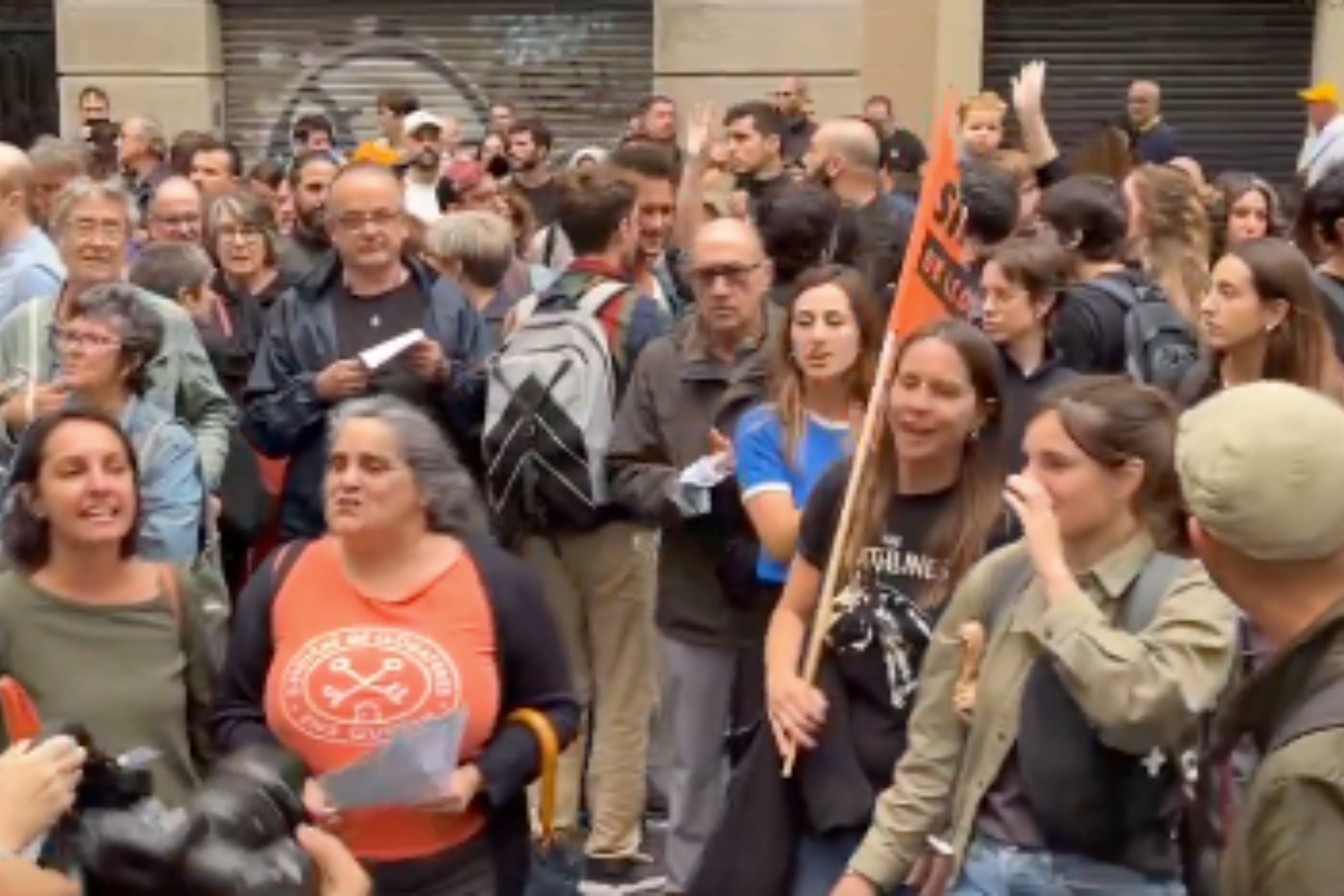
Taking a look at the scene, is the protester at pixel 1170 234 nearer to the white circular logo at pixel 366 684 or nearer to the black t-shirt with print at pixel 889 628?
the black t-shirt with print at pixel 889 628

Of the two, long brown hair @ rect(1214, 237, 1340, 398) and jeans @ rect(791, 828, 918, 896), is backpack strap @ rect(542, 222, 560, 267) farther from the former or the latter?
jeans @ rect(791, 828, 918, 896)

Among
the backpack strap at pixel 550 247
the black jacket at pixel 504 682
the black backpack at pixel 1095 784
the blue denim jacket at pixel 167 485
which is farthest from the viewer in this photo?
the backpack strap at pixel 550 247

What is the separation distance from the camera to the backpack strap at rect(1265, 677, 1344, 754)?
7.47 feet

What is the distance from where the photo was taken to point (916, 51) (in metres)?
16.2

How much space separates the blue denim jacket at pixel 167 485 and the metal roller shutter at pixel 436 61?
11902mm

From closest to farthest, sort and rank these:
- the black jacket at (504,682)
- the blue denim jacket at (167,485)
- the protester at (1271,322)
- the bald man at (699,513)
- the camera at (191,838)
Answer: the camera at (191,838)
the black jacket at (504,682)
the blue denim jacket at (167,485)
the protester at (1271,322)
the bald man at (699,513)

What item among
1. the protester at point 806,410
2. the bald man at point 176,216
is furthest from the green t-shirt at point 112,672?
the bald man at point 176,216

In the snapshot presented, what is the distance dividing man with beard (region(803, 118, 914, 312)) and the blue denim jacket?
296cm

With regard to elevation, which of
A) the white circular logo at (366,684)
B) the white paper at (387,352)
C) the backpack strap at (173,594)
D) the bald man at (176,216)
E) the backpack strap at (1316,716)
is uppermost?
the bald man at (176,216)

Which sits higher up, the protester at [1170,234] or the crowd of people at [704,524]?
the protester at [1170,234]

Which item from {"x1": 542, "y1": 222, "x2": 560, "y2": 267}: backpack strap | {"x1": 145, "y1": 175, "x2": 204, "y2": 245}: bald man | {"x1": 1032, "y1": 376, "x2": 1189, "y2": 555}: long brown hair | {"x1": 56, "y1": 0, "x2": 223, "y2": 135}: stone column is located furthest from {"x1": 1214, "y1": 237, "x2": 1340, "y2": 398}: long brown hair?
{"x1": 56, "y1": 0, "x2": 223, "y2": 135}: stone column

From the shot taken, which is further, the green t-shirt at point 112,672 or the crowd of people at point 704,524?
the green t-shirt at point 112,672

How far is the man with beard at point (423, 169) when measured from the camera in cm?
1023

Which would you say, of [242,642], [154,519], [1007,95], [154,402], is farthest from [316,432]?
[1007,95]
